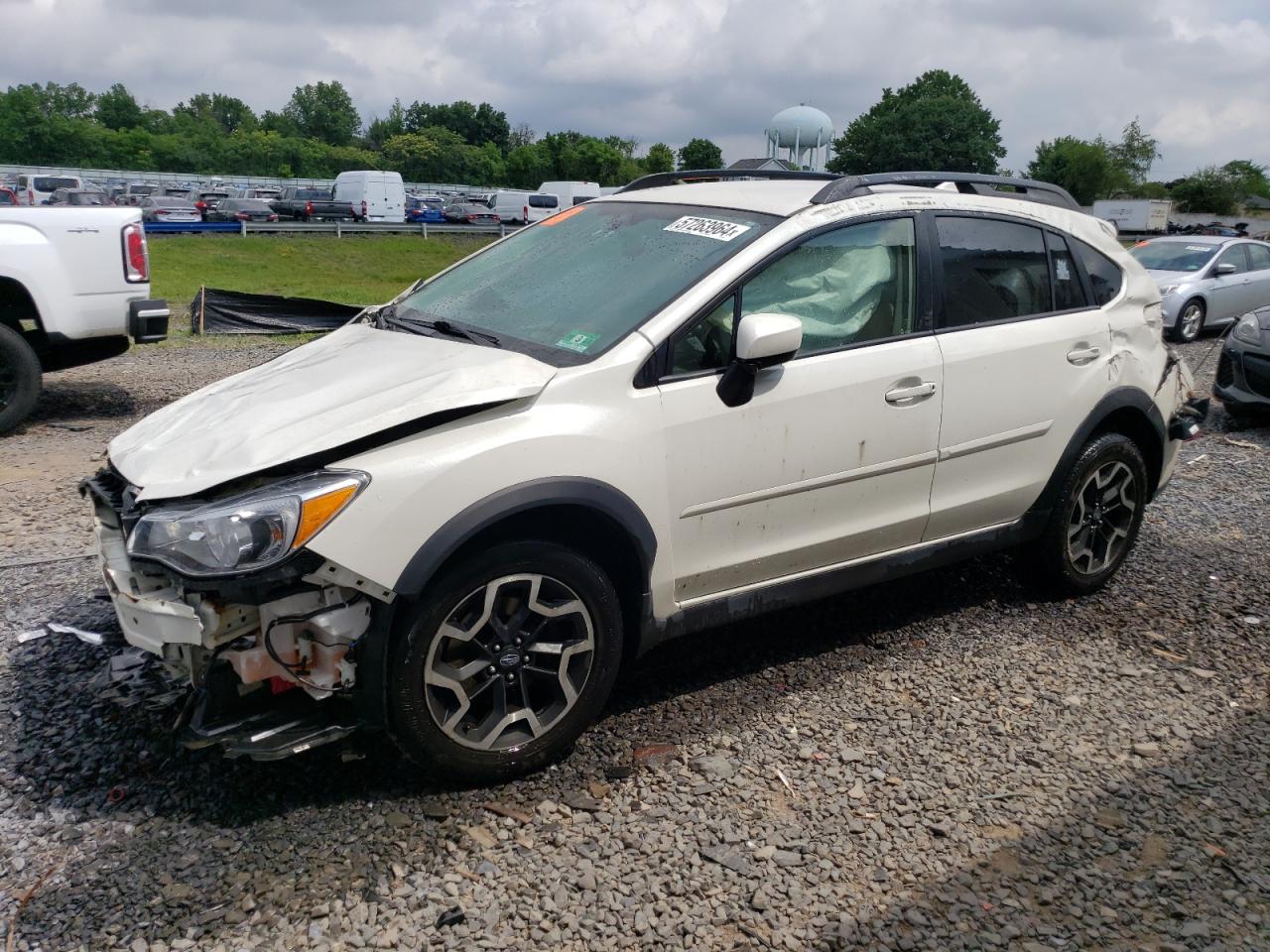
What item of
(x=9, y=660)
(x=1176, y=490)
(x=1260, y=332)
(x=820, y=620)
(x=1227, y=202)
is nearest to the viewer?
(x=9, y=660)

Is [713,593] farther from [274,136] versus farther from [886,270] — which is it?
[274,136]

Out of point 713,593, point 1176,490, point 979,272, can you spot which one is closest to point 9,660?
point 713,593

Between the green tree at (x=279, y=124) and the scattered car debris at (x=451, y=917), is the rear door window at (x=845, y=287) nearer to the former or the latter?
the scattered car debris at (x=451, y=917)

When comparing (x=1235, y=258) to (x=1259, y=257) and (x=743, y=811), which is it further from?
(x=743, y=811)

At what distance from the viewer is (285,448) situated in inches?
117

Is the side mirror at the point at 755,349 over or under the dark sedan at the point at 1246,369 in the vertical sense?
over

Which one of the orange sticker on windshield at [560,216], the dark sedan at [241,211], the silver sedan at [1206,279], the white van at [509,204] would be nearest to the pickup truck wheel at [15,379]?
the orange sticker on windshield at [560,216]

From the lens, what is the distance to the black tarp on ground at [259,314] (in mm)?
13375

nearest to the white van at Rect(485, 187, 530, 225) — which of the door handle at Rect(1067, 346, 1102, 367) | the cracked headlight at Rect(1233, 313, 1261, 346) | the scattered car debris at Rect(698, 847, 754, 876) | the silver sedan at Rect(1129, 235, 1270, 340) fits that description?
the silver sedan at Rect(1129, 235, 1270, 340)

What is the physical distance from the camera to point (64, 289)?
25.2ft

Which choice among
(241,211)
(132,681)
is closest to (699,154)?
(241,211)

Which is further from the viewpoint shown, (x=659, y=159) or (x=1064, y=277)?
(x=659, y=159)

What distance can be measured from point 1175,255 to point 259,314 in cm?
1333

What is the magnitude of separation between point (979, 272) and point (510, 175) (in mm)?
100818
